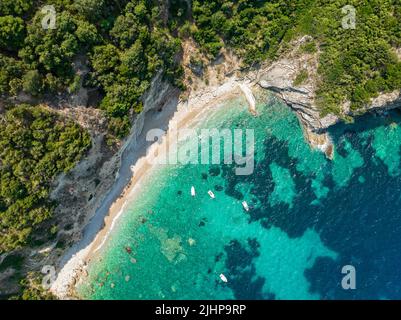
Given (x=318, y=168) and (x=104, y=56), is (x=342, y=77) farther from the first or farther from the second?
(x=104, y=56)

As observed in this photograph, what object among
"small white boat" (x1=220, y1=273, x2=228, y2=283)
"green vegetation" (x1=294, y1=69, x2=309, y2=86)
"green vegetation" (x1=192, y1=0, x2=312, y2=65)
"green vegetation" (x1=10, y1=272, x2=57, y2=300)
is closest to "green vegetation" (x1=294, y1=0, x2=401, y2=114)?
"green vegetation" (x1=294, y1=69, x2=309, y2=86)

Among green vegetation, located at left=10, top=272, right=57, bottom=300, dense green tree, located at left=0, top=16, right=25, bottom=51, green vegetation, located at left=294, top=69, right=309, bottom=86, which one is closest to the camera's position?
dense green tree, located at left=0, top=16, right=25, bottom=51

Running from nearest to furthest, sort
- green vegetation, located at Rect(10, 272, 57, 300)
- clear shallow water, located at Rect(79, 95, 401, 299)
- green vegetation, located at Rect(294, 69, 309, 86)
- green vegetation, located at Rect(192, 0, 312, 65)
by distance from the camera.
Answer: green vegetation, located at Rect(192, 0, 312, 65), green vegetation, located at Rect(10, 272, 57, 300), green vegetation, located at Rect(294, 69, 309, 86), clear shallow water, located at Rect(79, 95, 401, 299)

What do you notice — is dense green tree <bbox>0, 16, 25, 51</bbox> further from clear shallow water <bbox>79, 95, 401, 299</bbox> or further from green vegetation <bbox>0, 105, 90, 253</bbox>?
clear shallow water <bbox>79, 95, 401, 299</bbox>

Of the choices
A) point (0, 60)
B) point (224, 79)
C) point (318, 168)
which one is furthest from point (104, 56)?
point (318, 168)

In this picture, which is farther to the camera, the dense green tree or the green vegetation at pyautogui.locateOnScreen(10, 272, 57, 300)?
the green vegetation at pyautogui.locateOnScreen(10, 272, 57, 300)

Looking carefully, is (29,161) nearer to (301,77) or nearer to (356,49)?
(301,77)

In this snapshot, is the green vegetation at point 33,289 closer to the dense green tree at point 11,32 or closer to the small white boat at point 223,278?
the small white boat at point 223,278
